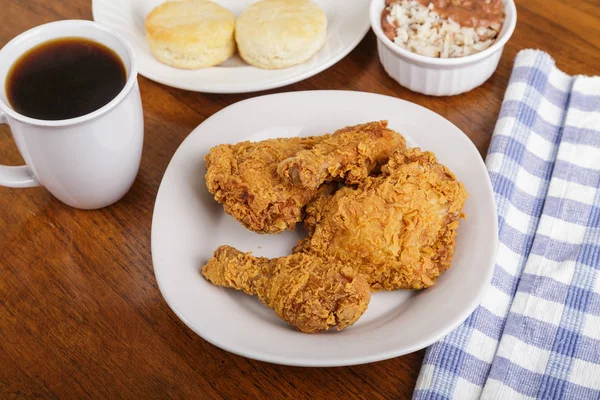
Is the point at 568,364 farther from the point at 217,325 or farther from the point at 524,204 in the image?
the point at 217,325

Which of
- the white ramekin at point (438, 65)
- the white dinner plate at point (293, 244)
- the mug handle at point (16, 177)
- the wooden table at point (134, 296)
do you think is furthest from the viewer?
the white ramekin at point (438, 65)

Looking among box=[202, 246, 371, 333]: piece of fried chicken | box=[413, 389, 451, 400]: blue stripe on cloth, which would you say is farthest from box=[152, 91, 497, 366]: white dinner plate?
box=[413, 389, 451, 400]: blue stripe on cloth

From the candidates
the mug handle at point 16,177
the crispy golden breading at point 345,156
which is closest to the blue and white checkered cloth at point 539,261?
the crispy golden breading at point 345,156

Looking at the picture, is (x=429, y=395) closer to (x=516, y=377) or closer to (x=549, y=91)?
(x=516, y=377)

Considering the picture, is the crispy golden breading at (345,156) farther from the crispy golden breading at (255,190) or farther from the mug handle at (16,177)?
the mug handle at (16,177)

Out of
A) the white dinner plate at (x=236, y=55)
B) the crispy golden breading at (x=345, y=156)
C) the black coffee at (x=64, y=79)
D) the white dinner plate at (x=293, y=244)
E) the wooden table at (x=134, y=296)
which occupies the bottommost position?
the wooden table at (x=134, y=296)

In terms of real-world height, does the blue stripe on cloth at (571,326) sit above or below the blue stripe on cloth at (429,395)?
above

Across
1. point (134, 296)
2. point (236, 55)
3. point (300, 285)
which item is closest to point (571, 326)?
point (300, 285)
